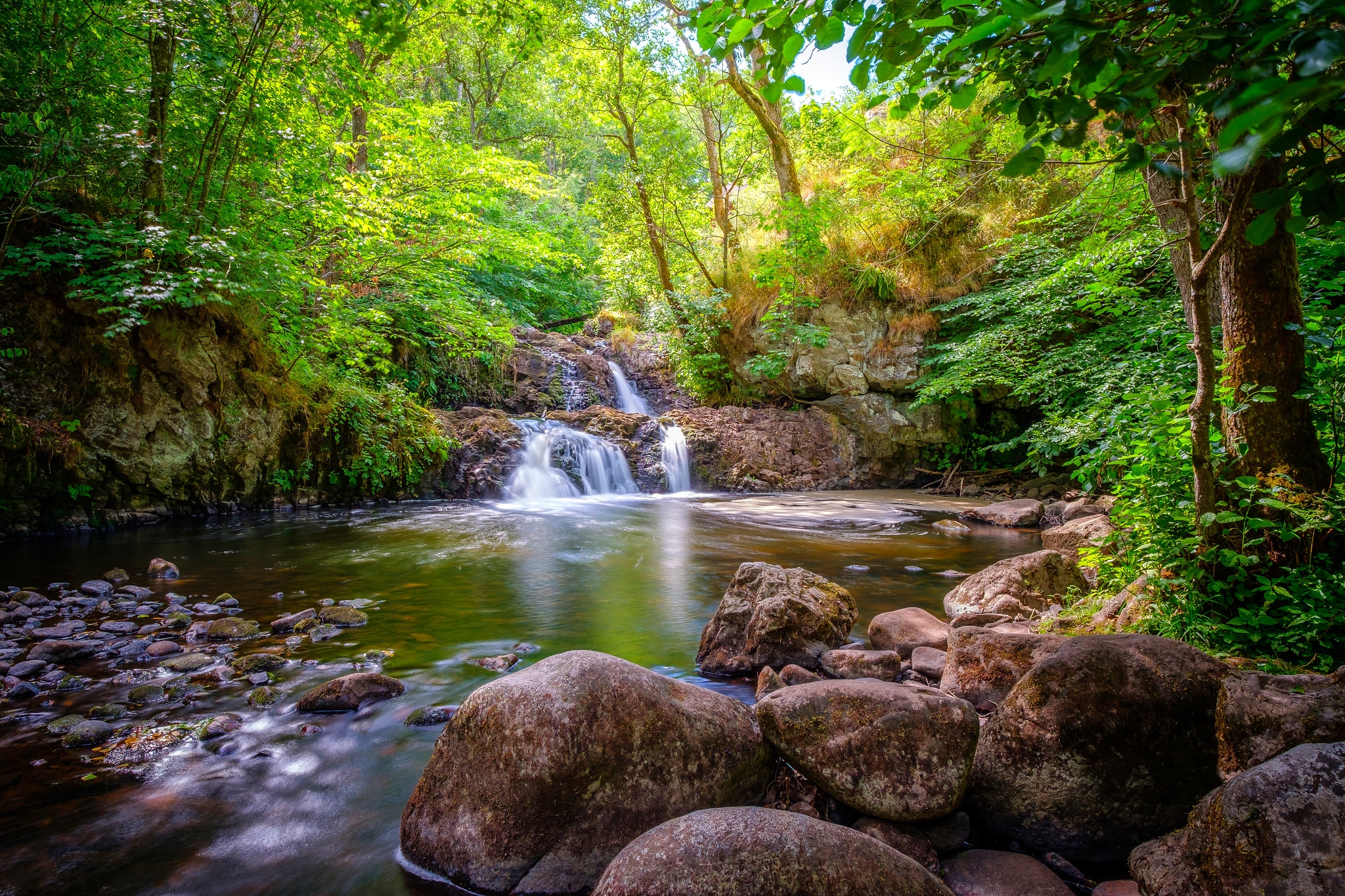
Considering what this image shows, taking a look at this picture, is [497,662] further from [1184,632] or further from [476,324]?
[476,324]

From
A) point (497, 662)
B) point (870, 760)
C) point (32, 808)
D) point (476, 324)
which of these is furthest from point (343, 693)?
point (476, 324)

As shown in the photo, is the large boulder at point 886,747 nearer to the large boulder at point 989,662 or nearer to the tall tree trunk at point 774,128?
the large boulder at point 989,662

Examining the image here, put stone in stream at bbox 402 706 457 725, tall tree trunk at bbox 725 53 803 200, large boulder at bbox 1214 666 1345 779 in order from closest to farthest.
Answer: large boulder at bbox 1214 666 1345 779, stone in stream at bbox 402 706 457 725, tall tree trunk at bbox 725 53 803 200

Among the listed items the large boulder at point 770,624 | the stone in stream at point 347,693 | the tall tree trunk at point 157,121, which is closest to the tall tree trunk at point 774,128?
the tall tree trunk at point 157,121

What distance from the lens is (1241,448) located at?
2854 mm

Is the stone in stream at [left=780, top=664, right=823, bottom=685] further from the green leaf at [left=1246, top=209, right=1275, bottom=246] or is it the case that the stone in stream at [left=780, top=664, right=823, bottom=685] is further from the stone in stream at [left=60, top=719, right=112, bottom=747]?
the stone in stream at [left=60, top=719, right=112, bottom=747]

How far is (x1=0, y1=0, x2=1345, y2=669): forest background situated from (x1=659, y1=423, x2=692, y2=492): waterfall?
254 centimetres

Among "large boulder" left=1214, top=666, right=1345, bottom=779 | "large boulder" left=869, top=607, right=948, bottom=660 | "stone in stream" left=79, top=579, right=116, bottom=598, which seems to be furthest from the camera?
"stone in stream" left=79, top=579, right=116, bottom=598

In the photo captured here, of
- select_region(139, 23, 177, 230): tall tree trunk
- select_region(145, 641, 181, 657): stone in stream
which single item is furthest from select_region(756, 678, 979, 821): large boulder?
select_region(139, 23, 177, 230): tall tree trunk

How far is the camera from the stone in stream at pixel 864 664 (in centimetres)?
353

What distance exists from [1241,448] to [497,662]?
4.40 metres

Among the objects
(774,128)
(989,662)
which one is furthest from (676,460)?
(989,662)

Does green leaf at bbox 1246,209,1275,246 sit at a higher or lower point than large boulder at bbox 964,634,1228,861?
higher

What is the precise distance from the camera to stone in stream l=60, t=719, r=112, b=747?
9.68 feet
